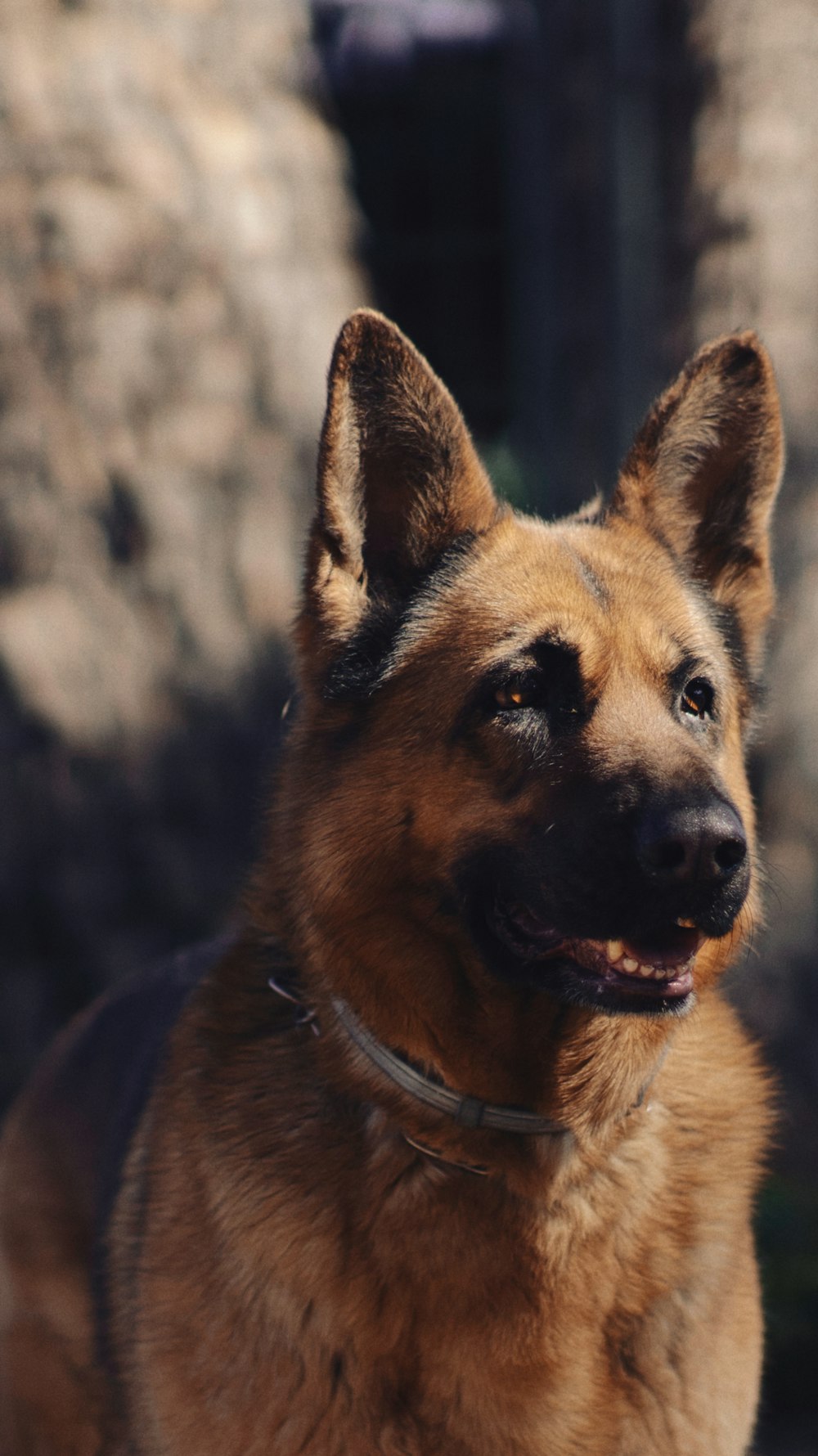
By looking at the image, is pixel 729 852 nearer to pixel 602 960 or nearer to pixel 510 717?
pixel 602 960

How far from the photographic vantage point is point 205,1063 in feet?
8.45

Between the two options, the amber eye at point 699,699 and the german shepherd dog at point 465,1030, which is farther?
the amber eye at point 699,699

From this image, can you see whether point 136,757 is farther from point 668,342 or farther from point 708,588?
point 668,342

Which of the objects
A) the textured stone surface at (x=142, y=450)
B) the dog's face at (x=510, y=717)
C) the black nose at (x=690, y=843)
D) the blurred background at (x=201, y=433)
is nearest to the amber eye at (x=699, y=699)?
the dog's face at (x=510, y=717)

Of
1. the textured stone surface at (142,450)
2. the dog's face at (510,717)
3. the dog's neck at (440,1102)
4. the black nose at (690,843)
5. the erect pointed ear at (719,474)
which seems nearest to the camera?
the black nose at (690,843)

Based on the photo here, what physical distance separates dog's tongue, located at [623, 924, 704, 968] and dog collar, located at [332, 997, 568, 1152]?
1.18 ft

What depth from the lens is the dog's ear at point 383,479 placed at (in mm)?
2367

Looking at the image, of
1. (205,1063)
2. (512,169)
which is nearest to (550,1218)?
(205,1063)

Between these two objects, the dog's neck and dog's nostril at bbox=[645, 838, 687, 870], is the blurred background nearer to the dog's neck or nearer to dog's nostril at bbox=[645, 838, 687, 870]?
the dog's neck

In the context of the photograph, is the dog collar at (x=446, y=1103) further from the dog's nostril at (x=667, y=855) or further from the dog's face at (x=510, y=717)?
the dog's nostril at (x=667, y=855)

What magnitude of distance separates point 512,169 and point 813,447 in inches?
143

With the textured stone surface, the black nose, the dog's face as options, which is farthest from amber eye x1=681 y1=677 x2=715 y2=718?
the textured stone surface

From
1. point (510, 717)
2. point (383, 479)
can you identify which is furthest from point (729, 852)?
point (383, 479)

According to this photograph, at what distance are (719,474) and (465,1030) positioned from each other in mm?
1296
